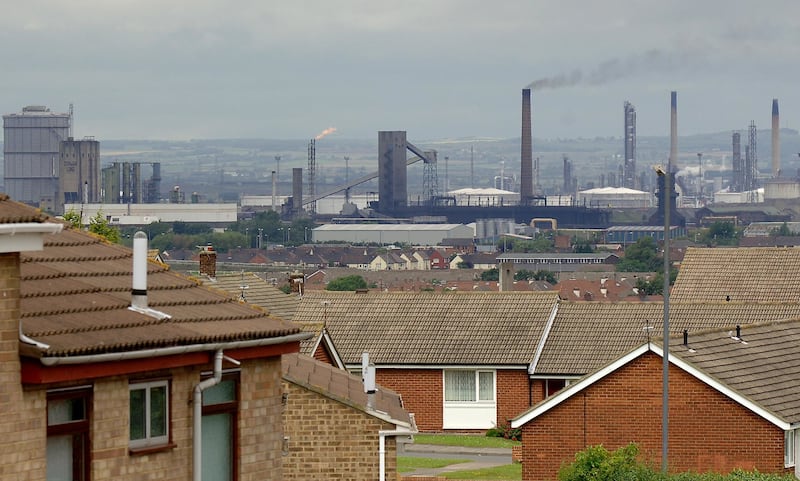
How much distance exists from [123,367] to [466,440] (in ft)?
96.5

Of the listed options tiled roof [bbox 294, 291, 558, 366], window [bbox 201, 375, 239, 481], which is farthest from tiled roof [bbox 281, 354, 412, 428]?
tiled roof [bbox 294, 291, 558, 366]

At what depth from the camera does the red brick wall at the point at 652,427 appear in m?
25.5

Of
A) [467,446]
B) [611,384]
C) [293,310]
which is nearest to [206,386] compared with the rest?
[611,384]

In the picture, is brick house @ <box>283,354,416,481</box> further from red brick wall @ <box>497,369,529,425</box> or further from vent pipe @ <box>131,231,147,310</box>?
red brick wall @ <box>497,369,529,425</box>

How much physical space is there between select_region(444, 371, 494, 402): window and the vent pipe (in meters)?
30.7

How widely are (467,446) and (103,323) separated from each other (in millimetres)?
28073

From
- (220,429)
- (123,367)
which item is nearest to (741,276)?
(220,429)

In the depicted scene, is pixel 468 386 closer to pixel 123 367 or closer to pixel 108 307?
pixel 108 307

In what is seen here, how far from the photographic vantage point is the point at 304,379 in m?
18.8

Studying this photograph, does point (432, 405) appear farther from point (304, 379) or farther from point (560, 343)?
point (304, 379)

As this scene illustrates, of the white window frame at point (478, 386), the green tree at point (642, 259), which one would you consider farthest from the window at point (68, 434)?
the green tree at point (642, 259)

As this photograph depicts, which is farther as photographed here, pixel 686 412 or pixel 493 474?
pixel 493 474

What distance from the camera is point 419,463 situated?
3316 centimetres

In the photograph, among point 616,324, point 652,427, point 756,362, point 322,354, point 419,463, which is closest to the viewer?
point 652,427
